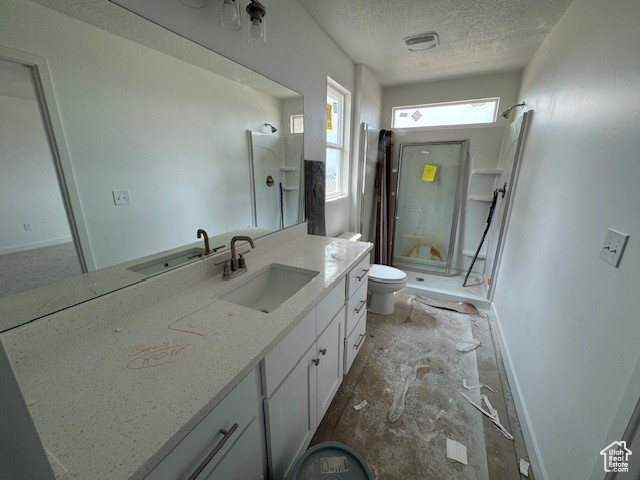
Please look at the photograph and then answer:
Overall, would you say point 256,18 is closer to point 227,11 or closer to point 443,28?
point 227,11

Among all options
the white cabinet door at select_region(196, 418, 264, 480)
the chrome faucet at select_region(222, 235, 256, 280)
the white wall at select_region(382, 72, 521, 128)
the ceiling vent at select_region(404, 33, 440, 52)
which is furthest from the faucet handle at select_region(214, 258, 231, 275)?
the white wall at select_region(382, 72, 521, 128)

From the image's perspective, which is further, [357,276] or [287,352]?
[357,276]

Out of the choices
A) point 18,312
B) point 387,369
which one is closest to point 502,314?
point 387,369

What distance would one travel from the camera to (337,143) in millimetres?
2760

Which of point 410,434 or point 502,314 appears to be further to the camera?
point 502,314

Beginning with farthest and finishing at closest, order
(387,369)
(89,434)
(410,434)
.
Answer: (387,369)
(410,434)
(89,434)

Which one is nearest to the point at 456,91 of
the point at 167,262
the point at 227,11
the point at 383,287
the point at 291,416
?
the point at 383,287

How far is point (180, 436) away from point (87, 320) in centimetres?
56

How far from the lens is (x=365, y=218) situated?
333 centimetres

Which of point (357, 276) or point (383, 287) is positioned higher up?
point (357, 276)

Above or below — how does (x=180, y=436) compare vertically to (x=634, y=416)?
above

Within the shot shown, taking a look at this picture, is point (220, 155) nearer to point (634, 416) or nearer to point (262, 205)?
point (262, 205)

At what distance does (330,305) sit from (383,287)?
1.28 m

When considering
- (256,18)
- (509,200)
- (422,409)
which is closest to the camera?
(256,18)
